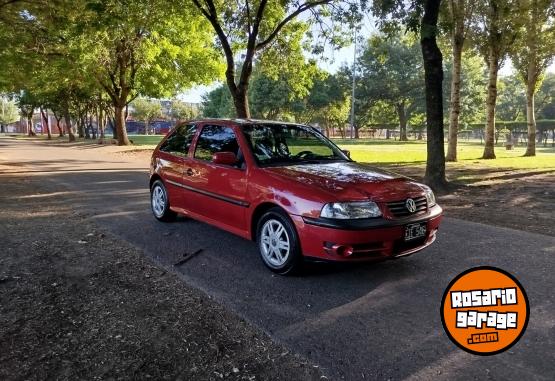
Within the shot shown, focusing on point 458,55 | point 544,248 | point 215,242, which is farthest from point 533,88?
point 215,242

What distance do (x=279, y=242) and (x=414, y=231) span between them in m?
1.37

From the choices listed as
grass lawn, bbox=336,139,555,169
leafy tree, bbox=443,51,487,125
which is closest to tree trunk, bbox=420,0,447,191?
grass lawn, bbox=336,139,555,169

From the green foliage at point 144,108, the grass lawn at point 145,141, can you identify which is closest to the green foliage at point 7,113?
the green foliage at point 144,108

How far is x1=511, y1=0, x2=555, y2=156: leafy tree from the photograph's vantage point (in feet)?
53.8

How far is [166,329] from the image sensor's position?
11.2 feet

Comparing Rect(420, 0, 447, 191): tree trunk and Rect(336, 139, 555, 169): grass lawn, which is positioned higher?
Rect(420, 0, 447, 191): tree trunk

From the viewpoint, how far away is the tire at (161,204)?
22.3 ft

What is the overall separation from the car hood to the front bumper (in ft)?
0.83

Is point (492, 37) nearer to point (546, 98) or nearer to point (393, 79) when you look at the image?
point (393, 79)

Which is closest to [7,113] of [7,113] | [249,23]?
[7,113]

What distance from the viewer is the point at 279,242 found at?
4.59 meters

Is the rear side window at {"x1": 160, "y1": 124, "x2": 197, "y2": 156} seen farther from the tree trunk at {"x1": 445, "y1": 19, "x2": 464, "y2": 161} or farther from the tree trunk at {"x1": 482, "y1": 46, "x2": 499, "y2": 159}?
the tree trunk at {"x1": 482, "y1": 46, "x2": 499, "y2": 159}

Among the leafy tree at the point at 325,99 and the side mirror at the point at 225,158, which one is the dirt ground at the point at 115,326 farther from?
the leafy tree at the point at 325,99

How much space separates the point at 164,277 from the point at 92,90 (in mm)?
37890
